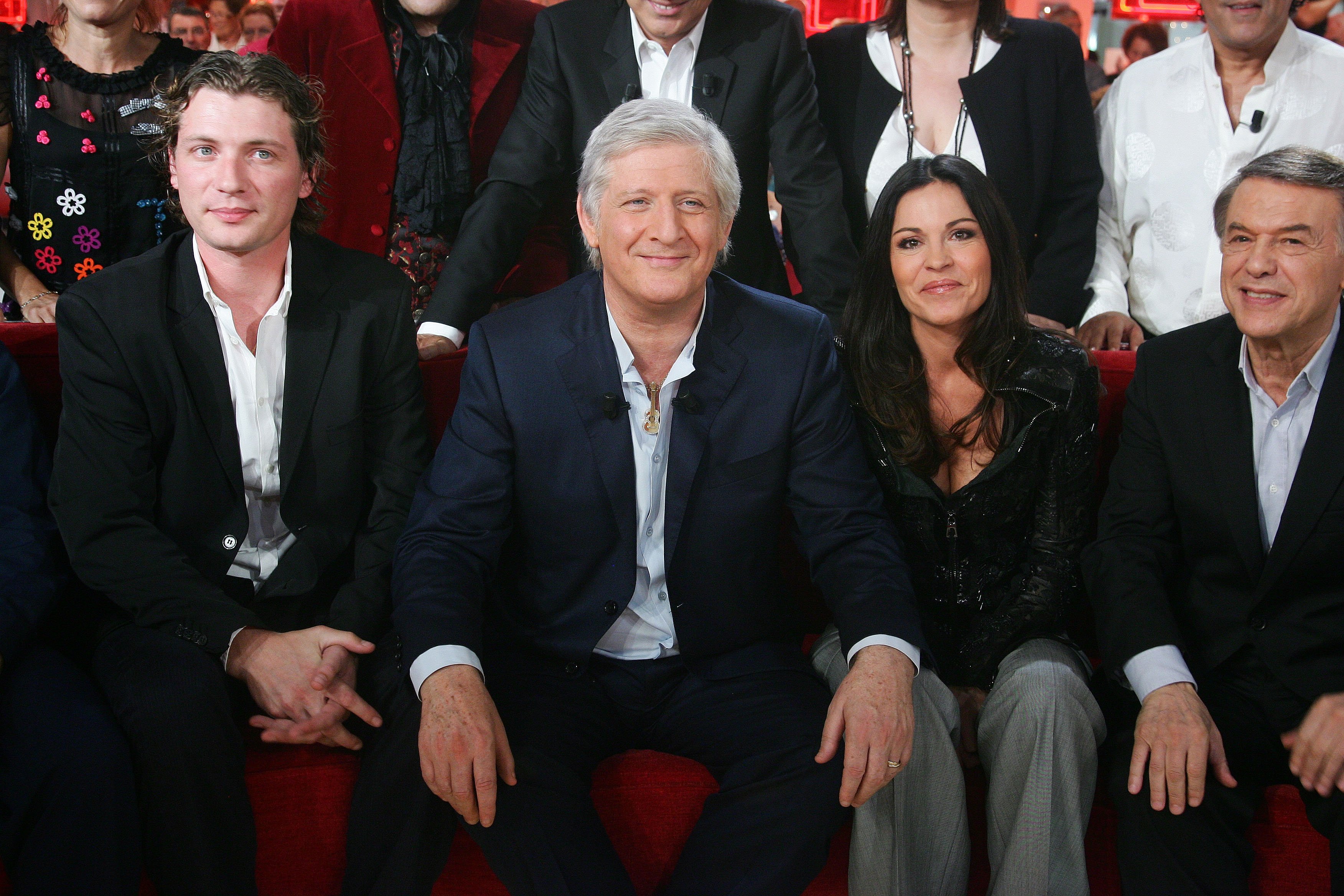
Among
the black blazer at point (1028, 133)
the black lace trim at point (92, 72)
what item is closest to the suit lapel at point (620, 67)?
the black blazer at point (1028, 133)

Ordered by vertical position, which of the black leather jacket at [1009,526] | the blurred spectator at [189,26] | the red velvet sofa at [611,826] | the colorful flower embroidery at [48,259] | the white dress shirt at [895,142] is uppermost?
the blurred spectator at [189,26]

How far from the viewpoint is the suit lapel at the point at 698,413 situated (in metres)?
2.07

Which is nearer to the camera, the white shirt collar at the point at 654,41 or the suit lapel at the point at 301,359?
the suit lapel at the point at 301,359

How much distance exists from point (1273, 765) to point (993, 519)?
0.63 meters

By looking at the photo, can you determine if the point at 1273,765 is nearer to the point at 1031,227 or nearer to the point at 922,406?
the point at 922,406

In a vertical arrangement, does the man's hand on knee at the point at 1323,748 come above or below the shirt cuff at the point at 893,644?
below

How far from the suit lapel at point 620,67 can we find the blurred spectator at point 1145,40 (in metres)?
4.45

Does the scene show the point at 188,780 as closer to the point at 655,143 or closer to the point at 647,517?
the point at 647,517

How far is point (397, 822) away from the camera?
6.06 ft

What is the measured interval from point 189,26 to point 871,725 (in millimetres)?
4235

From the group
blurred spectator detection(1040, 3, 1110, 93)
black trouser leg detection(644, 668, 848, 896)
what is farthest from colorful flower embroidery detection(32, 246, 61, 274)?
blurred spectator detection(1040, 3, 1110, 93)

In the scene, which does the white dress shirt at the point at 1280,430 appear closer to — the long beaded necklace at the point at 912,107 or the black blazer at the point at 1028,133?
the black blazer at the point at 1028,133

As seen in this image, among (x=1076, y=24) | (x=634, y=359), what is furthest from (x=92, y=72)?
(x=1076, y=24)

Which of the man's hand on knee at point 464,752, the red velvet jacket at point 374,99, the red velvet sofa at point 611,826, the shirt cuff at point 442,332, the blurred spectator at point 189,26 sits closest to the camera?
the man's hand on knee at point 464,752
